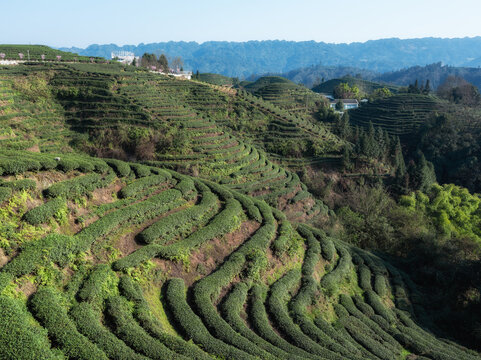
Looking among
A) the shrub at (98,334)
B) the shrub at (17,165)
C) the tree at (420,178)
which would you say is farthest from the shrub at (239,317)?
the tree at (420,178)

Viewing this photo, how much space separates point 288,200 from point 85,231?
28794 mm

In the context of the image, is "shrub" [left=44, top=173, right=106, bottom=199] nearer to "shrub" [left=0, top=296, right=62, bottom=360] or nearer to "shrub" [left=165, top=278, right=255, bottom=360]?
"shrub" [left=165, top=278, right=255, bottom=360]

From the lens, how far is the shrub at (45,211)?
44.3 ft

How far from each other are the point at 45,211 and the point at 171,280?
6.08m

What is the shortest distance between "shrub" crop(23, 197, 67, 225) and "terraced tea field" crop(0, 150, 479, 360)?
0.05 meters

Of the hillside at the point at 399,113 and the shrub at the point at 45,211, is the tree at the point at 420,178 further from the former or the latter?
the shrub at the point at 45,211

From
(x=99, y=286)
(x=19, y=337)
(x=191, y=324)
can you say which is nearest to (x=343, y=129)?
(x=191, y=324)

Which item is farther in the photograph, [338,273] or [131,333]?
[338,273]

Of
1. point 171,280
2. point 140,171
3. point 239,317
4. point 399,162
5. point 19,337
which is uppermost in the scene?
point 140,171

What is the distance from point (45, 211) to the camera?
1415cm

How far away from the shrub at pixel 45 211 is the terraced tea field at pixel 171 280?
53 millimetres

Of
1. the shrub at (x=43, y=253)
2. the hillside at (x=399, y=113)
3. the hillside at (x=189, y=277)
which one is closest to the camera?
the hillside at (x=189, y=277)

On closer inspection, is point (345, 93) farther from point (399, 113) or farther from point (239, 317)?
point (239, 317)

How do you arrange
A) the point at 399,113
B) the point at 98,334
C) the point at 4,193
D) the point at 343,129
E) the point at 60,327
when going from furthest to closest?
the point at 399,113, the point at 343,129, the point at 4,193, the point at 98,334, the point at 60,327
